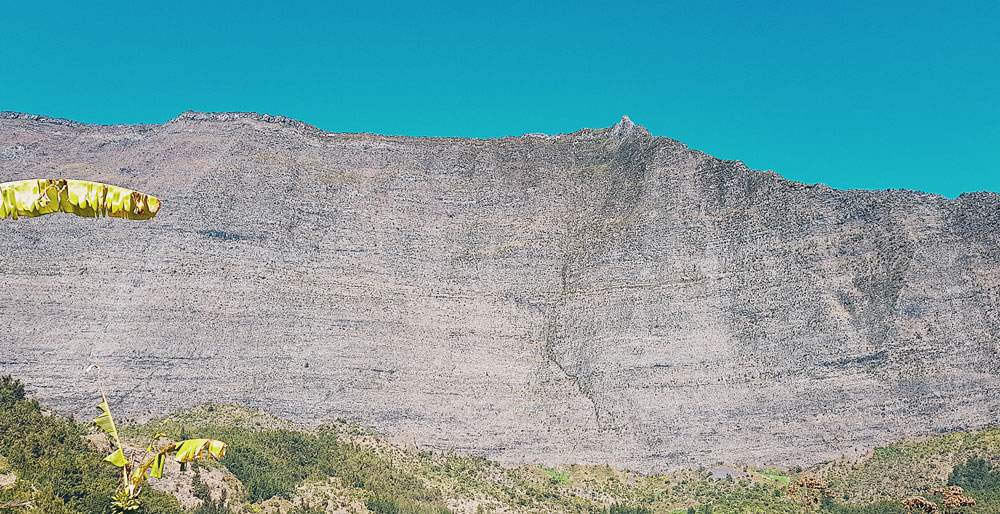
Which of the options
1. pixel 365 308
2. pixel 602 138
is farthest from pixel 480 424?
pixel 602 138

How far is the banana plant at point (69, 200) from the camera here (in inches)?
307

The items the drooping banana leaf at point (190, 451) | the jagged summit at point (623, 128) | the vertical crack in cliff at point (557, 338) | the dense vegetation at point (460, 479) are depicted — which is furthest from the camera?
the jagged summit at point (623, 128)

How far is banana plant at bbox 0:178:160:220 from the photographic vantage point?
7793 mm

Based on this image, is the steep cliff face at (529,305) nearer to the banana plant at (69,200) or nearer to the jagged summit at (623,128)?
the jagged summit at (623,128)

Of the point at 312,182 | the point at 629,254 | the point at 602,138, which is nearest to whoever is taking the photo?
the point at 629,254

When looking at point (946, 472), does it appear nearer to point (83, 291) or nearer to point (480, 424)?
point (480, 424)

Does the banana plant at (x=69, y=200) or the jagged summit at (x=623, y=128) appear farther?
the jagged summit at (x=623, y=128)

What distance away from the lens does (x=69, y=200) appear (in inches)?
311

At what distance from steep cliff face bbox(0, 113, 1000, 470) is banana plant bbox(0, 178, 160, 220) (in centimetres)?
5454

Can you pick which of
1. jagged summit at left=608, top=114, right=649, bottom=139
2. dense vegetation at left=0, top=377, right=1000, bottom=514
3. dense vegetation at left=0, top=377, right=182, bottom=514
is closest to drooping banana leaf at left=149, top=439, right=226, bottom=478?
dense vegetation at left=0, top=377, right=182, bottom=514

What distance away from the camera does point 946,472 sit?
5138 cm

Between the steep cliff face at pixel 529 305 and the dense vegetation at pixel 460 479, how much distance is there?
6.11 feet

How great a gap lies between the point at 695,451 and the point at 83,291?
46.9 meters

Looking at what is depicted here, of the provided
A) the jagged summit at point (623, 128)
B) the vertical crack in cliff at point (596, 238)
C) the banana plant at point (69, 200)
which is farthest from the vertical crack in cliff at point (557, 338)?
the banana plant at point (69, 200)
